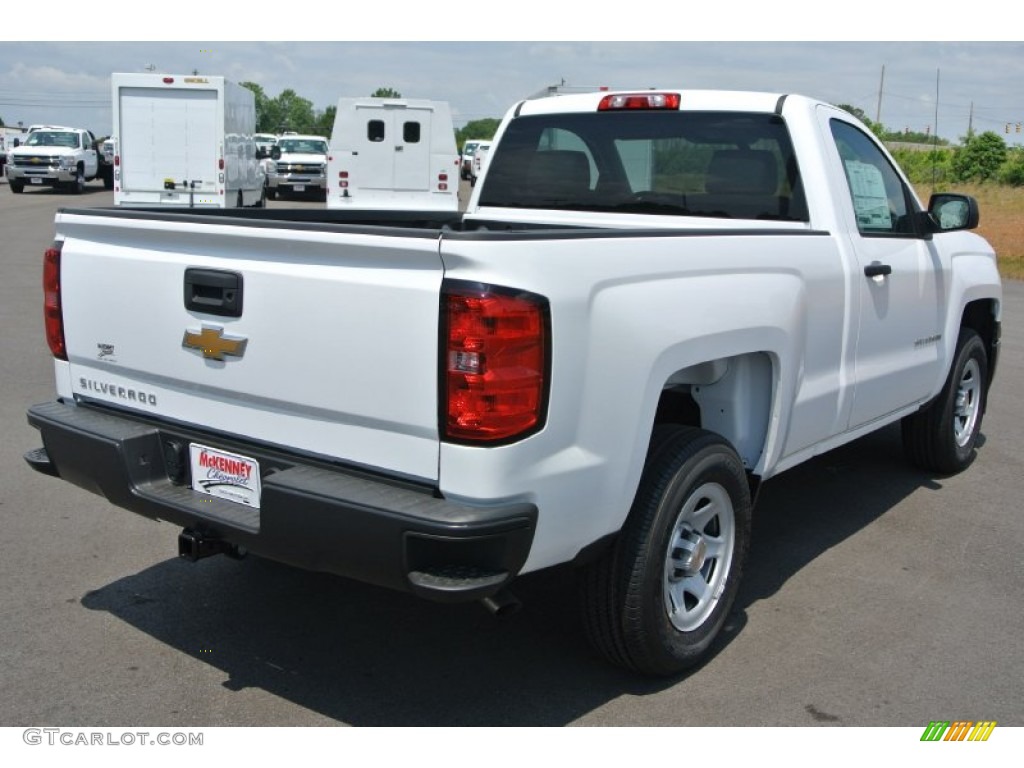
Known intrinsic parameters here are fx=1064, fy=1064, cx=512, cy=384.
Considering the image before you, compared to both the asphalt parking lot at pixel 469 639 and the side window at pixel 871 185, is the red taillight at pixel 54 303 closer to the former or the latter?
the asphalt parking lot at pixel 469 639

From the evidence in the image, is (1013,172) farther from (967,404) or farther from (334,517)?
(334,517)

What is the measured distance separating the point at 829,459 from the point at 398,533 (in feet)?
14.9

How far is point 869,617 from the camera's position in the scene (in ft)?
14.2

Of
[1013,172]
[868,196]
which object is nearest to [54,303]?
[868,196]

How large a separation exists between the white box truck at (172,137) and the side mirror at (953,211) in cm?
1822

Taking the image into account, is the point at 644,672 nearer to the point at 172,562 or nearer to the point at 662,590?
the point at 662,590

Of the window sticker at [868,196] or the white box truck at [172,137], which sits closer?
the window sticker at [868,196]

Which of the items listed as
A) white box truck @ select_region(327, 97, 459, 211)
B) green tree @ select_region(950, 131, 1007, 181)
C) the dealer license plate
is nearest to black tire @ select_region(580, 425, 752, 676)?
the dealer license plate

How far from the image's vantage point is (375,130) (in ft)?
71.3

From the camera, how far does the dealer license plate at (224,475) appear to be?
131 inches

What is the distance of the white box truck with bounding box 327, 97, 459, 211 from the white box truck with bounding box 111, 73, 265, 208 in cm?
231

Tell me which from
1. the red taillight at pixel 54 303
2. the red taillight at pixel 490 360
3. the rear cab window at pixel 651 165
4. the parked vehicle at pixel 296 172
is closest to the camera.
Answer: the red taillight at pixel 490 360

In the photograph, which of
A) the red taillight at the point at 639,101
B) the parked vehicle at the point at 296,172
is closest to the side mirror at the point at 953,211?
the red taillight at the point at 639,101

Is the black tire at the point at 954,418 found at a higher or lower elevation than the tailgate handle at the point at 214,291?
lower
